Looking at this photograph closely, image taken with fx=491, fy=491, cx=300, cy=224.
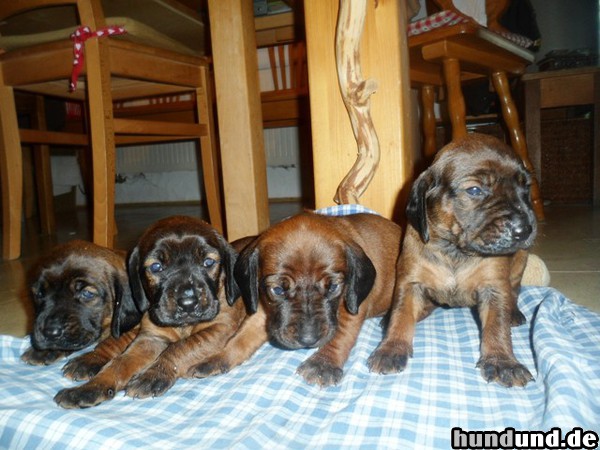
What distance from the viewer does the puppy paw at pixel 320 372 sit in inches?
81.7

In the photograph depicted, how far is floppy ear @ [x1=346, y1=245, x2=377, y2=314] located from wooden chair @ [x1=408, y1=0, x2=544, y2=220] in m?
2.49

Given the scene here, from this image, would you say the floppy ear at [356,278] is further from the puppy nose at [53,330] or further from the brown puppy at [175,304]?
the puppy nose at [53,330]

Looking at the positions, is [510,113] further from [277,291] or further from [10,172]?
[10,172]

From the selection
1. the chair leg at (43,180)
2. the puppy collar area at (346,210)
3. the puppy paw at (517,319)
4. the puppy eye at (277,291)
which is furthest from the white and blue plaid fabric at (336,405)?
the chair leg at (43,180)

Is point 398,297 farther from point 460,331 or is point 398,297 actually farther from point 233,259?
point 233,259

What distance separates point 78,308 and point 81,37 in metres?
2.31

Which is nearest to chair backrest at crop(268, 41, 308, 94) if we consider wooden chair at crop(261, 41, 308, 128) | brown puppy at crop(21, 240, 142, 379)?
wooden chair at crop(261, 41, 308, 128)

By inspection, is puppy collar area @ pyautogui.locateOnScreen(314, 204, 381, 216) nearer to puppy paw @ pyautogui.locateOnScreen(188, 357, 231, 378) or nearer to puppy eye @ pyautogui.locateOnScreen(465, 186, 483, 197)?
puppy eye @ pyautogui.locateOnScreen(465, 186, 483, 197)

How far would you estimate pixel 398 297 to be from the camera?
2.52 m

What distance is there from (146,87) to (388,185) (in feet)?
10.3

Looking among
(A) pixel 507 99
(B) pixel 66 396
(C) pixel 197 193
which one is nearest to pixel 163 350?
(B) pixel 66 396

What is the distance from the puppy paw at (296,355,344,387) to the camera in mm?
2074

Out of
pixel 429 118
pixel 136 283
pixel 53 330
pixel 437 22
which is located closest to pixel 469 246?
pixel 136 283

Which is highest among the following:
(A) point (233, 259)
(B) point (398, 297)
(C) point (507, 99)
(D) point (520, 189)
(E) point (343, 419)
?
(C) point (507, 99)
